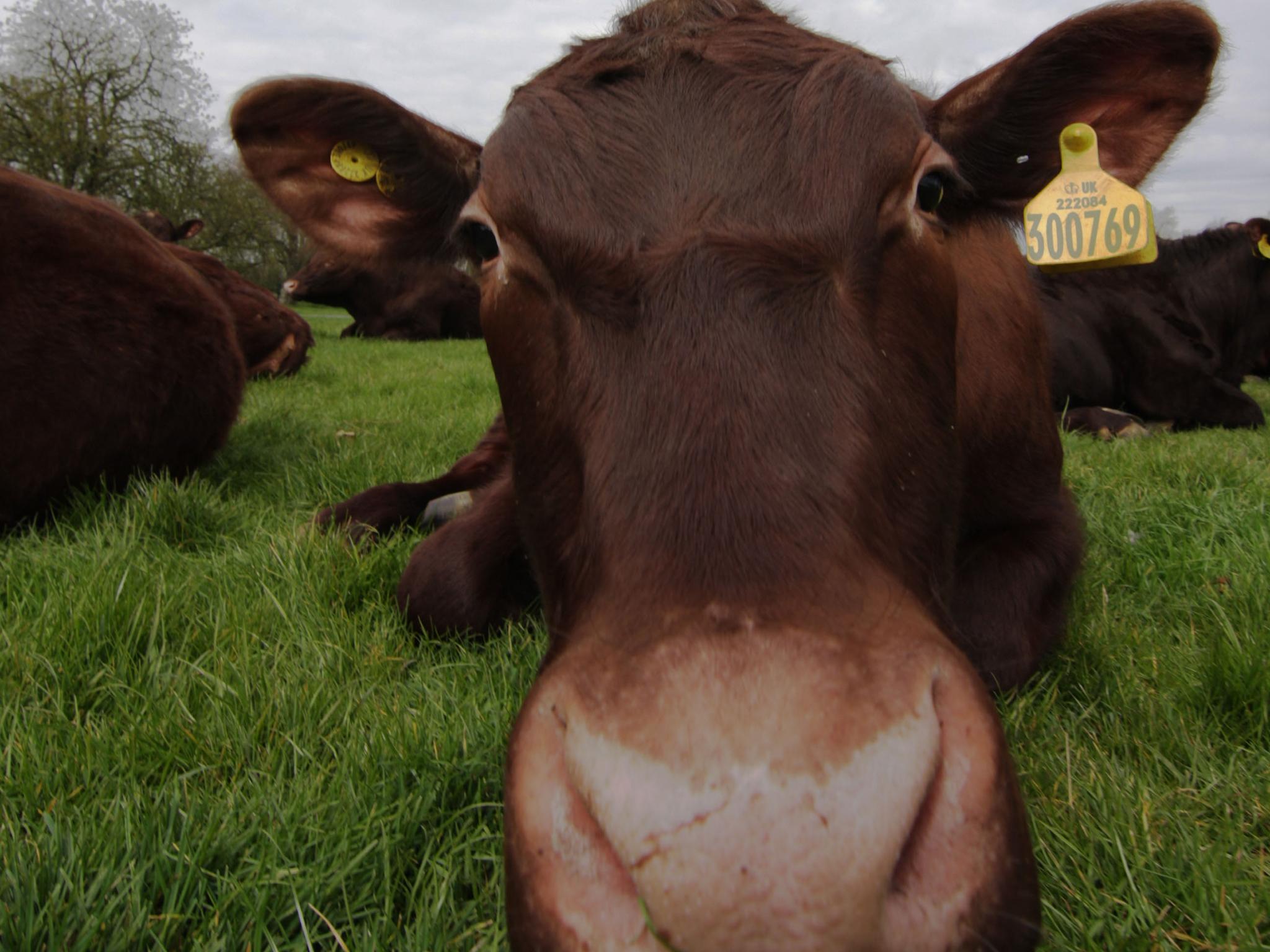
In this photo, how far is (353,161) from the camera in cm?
285

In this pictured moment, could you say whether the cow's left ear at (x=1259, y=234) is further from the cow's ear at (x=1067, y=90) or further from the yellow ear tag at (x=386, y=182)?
the yellow ear tag at (x=386, y=182)

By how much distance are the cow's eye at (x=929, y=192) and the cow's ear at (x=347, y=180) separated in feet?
4.48

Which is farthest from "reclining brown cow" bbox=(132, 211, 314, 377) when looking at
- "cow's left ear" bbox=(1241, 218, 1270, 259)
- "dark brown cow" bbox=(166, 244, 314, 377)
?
"cow's left ear" bbox=(1241, 218, 1270, 259)

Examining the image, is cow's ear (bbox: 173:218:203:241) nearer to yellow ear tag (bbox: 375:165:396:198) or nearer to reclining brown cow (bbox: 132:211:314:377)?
reclining brown cow (bbox: 132:211:314:377)

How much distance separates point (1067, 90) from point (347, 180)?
2.16m

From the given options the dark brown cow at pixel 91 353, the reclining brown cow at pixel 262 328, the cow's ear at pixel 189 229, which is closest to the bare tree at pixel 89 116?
the cow's ear at pixel 189 229

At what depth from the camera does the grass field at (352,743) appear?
1528mm

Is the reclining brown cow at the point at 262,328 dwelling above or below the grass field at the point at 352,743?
below

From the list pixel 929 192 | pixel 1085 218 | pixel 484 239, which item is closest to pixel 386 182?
pixel 484 239

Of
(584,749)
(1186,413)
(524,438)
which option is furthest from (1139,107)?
(1186,413)

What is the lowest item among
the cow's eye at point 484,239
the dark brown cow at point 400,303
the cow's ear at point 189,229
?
the dark brown cow at point 400,303

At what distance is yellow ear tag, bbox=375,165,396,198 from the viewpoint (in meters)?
2.84

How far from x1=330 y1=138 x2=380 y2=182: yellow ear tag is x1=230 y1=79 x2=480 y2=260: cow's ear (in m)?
0.02

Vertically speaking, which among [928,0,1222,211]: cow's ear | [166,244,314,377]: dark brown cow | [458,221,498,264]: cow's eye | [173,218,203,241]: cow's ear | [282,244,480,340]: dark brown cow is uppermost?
[928,0,1222,211]: cow's ear
